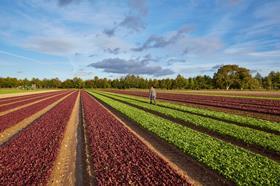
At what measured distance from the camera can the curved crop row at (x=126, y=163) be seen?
7277 mm

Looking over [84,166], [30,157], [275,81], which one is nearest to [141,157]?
[84,166]

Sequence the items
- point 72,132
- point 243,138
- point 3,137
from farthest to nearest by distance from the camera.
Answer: point 72,132 < point 3,137 < point 243,138

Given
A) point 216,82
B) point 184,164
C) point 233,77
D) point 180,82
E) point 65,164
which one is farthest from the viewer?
point 180,82

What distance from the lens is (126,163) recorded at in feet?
29.0

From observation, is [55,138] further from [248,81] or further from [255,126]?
[248,81]

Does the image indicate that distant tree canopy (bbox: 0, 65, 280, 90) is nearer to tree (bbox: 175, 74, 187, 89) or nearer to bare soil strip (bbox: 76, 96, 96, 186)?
tree (bbox: 175, 74, 187, 89)

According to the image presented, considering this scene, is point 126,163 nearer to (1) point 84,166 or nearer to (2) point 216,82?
(1) point 84,166

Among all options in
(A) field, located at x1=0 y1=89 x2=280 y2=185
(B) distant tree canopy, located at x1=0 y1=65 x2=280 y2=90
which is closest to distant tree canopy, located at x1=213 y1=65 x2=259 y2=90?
(B) distant tree canopy, located at x1=0 y1=65 x2=280 y2=90

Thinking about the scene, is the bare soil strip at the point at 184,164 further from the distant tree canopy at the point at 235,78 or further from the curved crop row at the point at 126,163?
the distant tree canopy at the point at 235,78

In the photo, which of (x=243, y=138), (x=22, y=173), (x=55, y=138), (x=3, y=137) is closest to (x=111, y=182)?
(x=22, y=173)

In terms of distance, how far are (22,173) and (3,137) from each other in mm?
7363

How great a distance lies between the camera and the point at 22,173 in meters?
7.74

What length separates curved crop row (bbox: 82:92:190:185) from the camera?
7277mm

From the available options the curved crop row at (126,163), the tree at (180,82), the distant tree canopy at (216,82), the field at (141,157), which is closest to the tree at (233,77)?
the distant tree canopy at (216,82)
